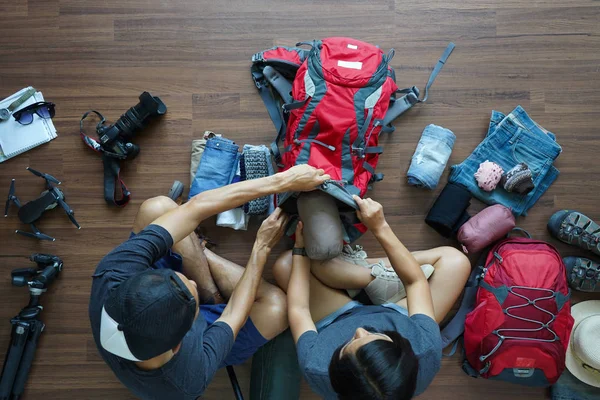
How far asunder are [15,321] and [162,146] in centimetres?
109

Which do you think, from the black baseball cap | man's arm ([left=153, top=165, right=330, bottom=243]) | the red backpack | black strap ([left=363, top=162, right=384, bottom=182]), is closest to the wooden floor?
black strap ([left=363, top=162, right=384, bottom=182])

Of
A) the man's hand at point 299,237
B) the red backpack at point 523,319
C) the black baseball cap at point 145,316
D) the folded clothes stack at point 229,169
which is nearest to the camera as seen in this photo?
the black baseball cap at point 145,316

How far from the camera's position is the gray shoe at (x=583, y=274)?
2166 mm

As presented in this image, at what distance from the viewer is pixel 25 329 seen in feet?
7.16

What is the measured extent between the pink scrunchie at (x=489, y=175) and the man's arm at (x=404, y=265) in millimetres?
627

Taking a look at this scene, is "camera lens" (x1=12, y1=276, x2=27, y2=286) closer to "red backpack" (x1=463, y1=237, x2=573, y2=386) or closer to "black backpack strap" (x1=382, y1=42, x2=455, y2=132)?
"black backpack strap" (x1=382, y1=42, x2=455, y2=132)

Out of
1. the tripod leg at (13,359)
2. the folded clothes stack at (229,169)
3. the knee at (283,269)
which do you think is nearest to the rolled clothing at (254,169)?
the folded clothes stack at (229,169)

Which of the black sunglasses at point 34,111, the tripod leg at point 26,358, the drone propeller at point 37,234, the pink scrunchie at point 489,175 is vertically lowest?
the tripod leg at point 26,358

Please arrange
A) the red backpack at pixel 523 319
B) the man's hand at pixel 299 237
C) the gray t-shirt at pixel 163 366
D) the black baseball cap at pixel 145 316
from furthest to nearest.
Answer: the red backpack at pixel 523 319
the man's hand at pixel 299 237
the gray t-shirt at pixel 163 366
the black baseball cap at pixel 145 316

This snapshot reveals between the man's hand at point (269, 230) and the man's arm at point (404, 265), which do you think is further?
the man's hand at point (269, 230)

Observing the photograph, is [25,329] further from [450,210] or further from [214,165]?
[450,210]

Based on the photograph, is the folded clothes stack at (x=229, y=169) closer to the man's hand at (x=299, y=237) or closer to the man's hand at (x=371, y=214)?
the man's hand at (x=299, y=237)

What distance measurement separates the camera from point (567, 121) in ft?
7.41

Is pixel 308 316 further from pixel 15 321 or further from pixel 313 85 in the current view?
pixel 15 321
